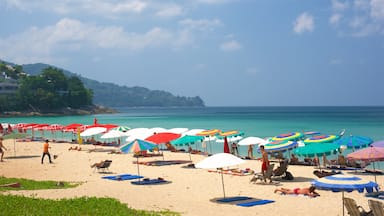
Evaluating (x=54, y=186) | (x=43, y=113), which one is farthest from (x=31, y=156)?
(x=43, y=113)

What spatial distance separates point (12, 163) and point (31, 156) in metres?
3.85

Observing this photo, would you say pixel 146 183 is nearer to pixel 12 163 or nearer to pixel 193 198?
pixel 193 198

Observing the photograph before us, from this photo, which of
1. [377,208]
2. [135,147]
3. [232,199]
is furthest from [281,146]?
[377,208]

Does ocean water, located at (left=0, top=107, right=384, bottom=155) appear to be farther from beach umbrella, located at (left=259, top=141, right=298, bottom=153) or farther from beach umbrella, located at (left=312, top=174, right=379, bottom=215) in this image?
beach umbrella, located at (left=312, top=174, right=379, bottom=215)

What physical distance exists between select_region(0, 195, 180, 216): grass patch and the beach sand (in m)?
0.98

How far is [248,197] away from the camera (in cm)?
1331

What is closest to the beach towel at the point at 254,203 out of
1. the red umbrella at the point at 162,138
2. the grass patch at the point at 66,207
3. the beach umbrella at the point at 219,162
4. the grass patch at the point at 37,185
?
the beach umbrella at the point at 219,162

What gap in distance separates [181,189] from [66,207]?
5.33 meters

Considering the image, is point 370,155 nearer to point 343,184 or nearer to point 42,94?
point 343,184

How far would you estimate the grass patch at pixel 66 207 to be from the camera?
9695mm

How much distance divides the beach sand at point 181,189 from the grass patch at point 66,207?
3.20ft

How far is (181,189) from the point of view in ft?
49.1

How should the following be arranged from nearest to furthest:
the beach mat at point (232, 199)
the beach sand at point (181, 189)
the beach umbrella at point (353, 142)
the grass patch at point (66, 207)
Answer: the grass patch at point (66, 207) < the beach sand at point (181, 189) < the beach mat at point (232, 199) < the beach umbrella at point (353, 142)

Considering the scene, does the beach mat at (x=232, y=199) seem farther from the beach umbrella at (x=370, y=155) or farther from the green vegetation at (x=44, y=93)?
the green vegetation at (x=44, y=93)
